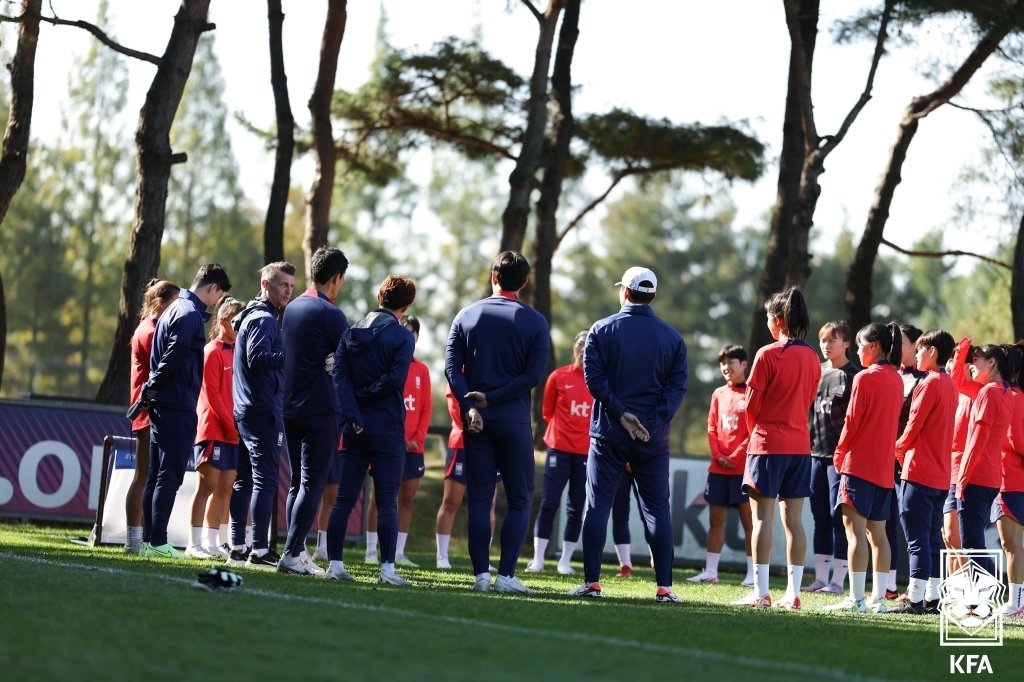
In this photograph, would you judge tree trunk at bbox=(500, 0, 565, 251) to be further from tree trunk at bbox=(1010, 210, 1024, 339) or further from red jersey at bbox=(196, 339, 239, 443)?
red jersey at bbox=(196, 339, 239, 443)

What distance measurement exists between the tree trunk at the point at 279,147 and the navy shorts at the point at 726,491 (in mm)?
10090

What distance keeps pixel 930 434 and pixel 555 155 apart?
47.2 feet

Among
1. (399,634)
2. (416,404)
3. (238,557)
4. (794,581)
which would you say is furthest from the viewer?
(416,404)

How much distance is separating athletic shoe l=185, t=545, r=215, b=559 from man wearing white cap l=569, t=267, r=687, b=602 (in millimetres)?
3424

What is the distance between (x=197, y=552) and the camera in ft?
38.0

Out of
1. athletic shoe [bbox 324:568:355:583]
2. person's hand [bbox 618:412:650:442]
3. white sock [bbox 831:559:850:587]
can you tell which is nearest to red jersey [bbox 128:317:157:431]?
athletic shoe [bbox 324:568:355:583]

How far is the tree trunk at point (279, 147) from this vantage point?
2214 cm

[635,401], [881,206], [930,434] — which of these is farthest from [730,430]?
[881,206]

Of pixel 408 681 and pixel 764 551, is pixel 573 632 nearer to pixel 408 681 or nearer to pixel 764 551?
pixel 408 681

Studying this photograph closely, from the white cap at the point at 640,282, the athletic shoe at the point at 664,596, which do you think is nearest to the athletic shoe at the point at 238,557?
the athletic shoe at the point at 664,596

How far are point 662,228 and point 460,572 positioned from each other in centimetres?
6343

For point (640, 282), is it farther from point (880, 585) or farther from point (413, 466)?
point (413, 466)

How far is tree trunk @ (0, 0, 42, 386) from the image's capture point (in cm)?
1838

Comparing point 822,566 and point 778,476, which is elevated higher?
point 778,476
